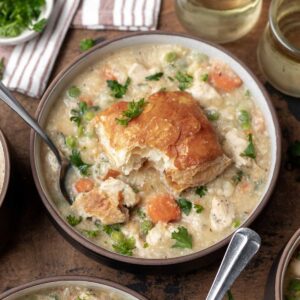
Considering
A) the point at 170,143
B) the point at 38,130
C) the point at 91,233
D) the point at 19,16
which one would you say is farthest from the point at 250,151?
the point at 19,16

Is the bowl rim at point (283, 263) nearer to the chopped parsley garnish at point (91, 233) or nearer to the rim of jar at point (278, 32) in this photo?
the chopped parsley garnish at point (91, 233)

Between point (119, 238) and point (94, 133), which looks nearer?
point (119, 238)

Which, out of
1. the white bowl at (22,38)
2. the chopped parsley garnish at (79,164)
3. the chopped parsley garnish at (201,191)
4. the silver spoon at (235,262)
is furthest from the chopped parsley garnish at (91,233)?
the white bowl at (22,38)

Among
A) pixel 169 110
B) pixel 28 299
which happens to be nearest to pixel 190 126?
pixel 169 110

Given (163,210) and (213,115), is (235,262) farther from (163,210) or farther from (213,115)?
(213,115)

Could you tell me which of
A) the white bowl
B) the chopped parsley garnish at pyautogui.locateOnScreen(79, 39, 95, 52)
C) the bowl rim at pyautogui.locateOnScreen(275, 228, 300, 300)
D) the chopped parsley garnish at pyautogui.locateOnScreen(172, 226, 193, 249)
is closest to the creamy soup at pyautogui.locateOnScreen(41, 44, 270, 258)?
the chopped parsley garnish at pyautogui.locateOnScreen(172, 226, 193, 249)

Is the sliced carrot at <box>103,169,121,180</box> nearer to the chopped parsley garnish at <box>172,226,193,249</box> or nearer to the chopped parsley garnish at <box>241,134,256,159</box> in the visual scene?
the chopped parsley garnish at <box>172,226,193,249</box>

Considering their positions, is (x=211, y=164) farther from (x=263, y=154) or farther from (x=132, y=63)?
(x=132, y=63)
